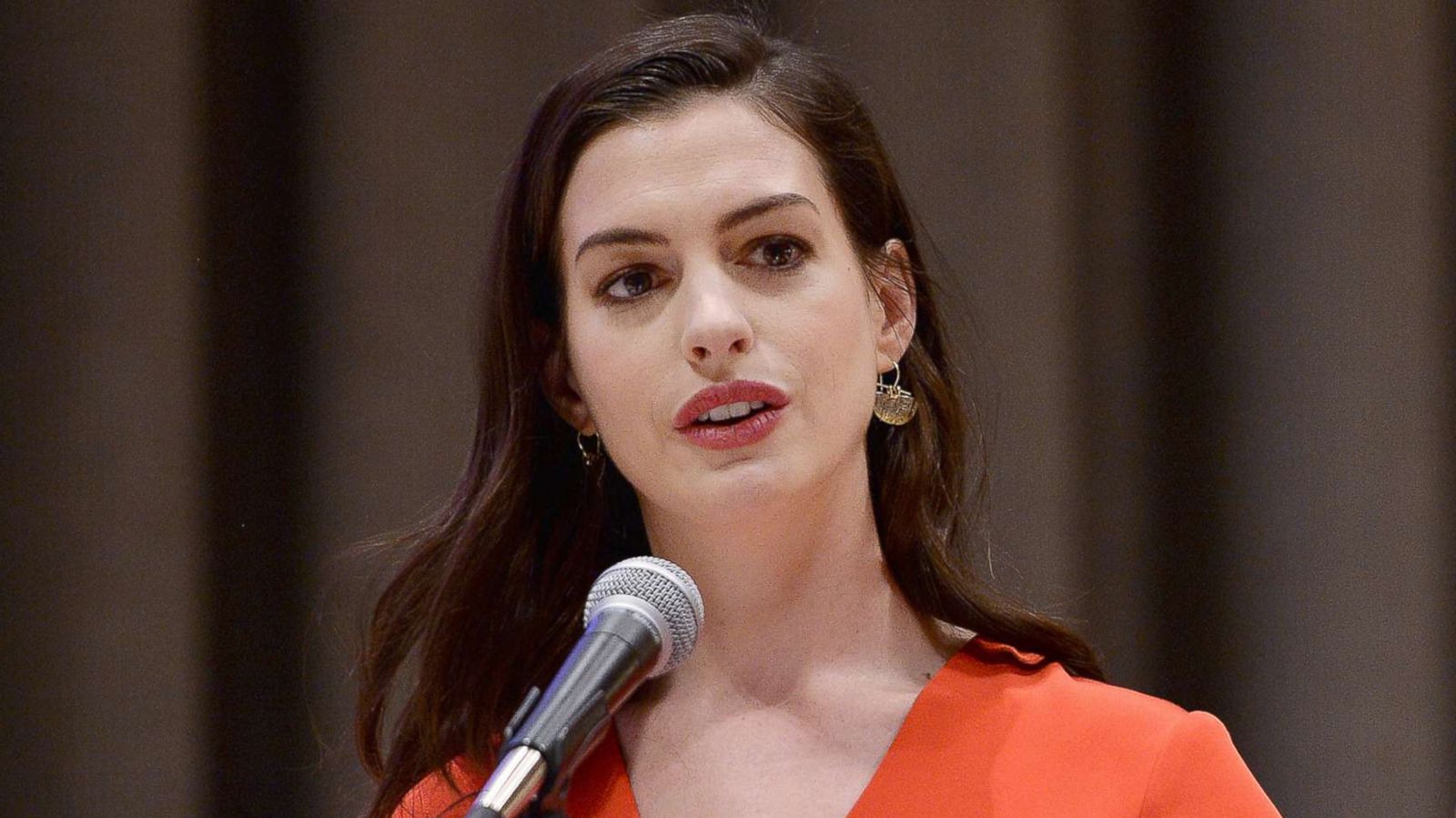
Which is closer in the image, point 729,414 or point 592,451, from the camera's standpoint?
point 729,414

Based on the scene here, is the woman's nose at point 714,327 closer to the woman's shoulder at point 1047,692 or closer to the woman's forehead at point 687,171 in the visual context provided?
the woman's forehead at point 687,171

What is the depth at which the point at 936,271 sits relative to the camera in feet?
5.79

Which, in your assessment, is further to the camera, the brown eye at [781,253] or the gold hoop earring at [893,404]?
the gold hoop earring at [893,404]

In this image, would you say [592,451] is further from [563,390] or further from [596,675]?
[596,675]

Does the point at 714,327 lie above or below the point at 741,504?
above

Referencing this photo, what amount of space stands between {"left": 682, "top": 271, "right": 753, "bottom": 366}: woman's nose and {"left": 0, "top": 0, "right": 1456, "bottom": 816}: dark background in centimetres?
62

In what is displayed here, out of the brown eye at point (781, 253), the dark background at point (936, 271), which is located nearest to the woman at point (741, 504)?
the brown eye at point (781, 253)

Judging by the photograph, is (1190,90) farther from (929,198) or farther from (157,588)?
(157,588)

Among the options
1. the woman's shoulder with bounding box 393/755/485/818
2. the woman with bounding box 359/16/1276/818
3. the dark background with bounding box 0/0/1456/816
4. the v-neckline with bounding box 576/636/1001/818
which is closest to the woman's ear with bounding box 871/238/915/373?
the woman with bounding box 359/16/1276/818

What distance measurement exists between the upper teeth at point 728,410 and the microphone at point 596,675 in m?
0.24

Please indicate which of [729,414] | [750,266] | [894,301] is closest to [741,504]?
[729,414]

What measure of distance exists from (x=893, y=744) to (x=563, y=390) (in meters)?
0.42

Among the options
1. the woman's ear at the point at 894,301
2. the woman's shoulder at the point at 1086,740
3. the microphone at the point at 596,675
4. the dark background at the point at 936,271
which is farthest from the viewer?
the dark background at the point at 936,271

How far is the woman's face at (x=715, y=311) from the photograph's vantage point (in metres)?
1.32
